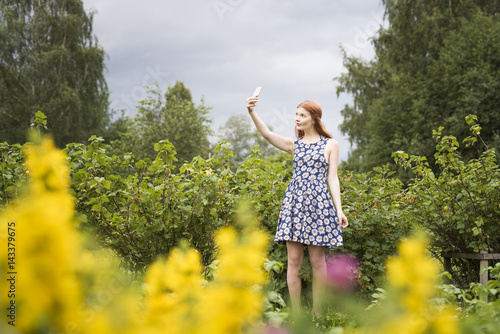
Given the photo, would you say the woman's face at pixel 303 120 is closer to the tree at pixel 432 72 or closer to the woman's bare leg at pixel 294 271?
the woman's bare leg at pixel 294 271

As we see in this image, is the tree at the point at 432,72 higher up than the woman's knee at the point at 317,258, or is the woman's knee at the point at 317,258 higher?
the tree at the point at 432,72

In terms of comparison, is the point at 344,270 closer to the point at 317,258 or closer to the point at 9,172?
the point at 317,258

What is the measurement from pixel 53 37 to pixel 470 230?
21.7m

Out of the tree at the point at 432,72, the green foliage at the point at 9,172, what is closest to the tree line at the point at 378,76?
the tree at the point at 432,72

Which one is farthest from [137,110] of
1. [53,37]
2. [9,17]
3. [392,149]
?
[392,149]

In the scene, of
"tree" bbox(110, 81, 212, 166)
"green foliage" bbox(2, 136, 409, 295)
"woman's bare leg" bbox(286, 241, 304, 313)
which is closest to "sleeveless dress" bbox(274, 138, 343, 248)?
"woman's bare leg" bbox(286, 241, 304, 313)

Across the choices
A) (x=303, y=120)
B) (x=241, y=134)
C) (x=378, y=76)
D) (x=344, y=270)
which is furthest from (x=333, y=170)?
(x=241, y=134)

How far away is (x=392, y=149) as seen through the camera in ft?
59.7

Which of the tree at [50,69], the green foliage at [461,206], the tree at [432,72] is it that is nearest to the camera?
the green foliage at [461,206]

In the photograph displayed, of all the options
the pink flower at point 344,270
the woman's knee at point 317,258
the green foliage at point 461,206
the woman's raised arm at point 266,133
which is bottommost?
the pink flower at point 344,270

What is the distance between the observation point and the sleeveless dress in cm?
321

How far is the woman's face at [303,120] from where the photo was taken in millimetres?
3502

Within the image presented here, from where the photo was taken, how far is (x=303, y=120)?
349cm

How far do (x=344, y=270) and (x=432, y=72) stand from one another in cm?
1531
